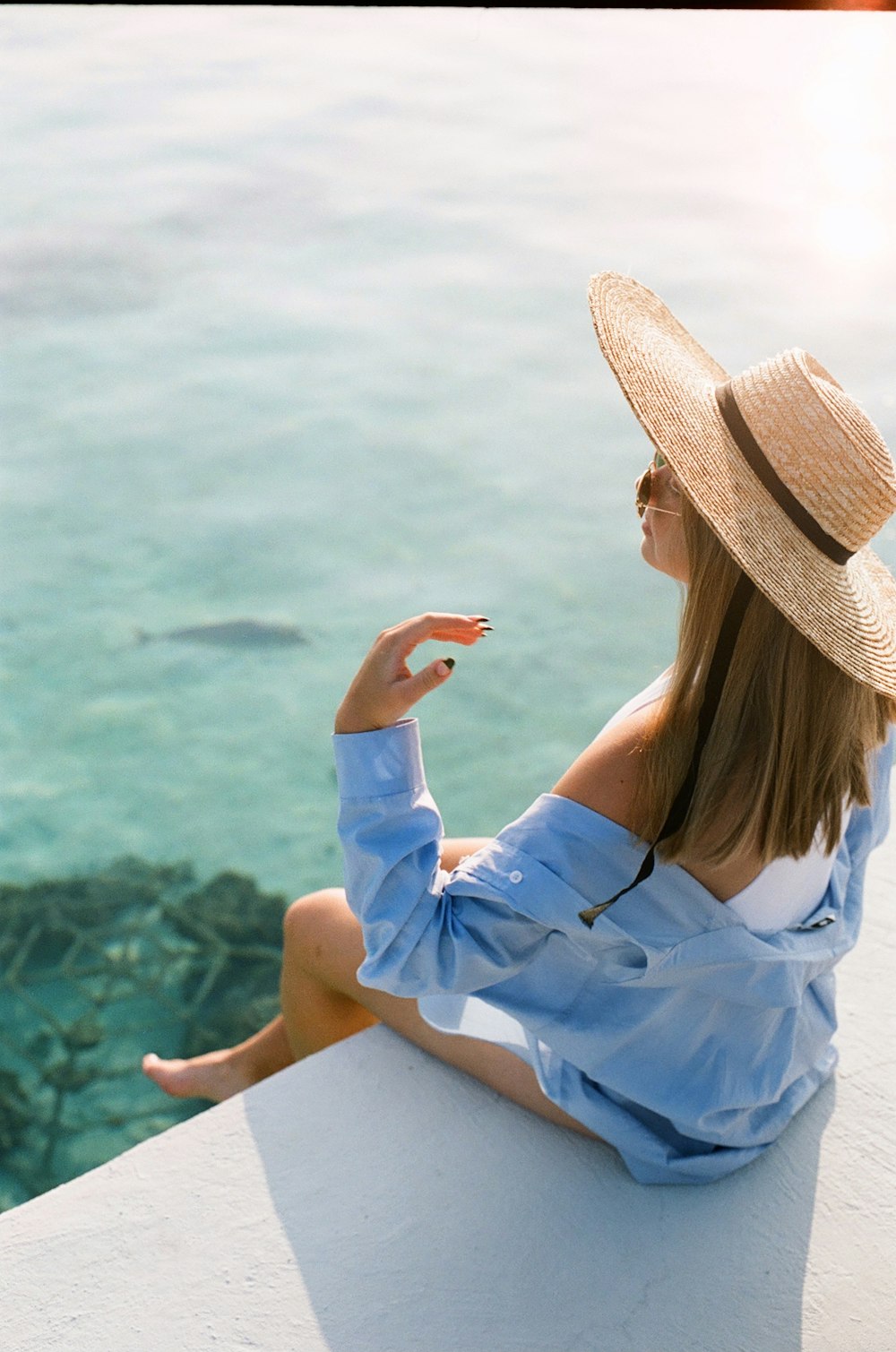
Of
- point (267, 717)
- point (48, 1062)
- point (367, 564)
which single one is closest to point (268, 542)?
point (367, 564)

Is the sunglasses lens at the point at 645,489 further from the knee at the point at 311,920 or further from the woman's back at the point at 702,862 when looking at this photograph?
the knee at the point at 311,920

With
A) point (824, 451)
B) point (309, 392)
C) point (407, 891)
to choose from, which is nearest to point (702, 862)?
point (407, 891)

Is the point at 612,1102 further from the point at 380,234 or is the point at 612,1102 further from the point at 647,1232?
the point at 380,234

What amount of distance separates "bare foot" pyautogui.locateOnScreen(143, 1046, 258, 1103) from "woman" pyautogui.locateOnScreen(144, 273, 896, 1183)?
71 cm

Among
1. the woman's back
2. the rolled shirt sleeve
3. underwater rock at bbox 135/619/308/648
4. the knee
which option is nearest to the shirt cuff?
the rolled shirt sleeve

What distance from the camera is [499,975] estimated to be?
144 centimetres

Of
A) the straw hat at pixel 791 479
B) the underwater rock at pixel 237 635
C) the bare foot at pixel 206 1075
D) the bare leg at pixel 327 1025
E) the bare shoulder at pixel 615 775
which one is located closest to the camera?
the straw hat at pixel 791 479

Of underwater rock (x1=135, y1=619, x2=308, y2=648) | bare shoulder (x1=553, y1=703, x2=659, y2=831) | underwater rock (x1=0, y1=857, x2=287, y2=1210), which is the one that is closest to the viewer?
bare shoulder (x1=553, y1=703, x2=659, y2=831)

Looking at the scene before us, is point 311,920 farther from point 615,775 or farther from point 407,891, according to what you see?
point 615,775

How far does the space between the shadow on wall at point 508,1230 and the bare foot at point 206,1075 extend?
432mm

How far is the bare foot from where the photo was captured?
2172 millimetres

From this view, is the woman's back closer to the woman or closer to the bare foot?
the woman

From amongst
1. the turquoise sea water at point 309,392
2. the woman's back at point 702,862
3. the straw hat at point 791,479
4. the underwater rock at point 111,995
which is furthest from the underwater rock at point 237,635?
the straw hat at point 791,479

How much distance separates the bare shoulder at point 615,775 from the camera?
1367 mm
